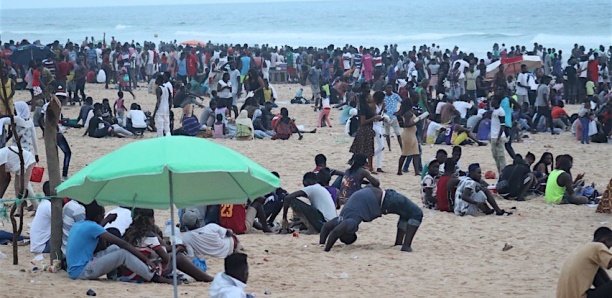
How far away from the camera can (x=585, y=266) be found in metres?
7.69

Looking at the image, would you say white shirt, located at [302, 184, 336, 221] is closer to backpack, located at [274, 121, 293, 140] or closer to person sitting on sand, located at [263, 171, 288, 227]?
person sitting on sand, located at [263, 171, 288, 227]

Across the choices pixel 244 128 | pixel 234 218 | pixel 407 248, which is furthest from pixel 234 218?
pixel 244 128

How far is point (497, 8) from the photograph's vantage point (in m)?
109

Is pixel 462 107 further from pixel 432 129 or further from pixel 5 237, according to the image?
pixel 5 237

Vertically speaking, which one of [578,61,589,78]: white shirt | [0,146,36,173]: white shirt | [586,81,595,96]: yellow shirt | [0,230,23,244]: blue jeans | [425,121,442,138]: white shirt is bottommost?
[0,230,23,244]: blue jeans

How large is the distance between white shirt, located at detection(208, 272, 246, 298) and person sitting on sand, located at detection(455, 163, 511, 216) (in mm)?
6752

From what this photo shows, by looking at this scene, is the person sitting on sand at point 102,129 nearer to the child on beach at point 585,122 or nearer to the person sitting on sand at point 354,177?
the person sitting on sand at point 354,177

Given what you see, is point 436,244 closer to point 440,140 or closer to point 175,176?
point 175,176

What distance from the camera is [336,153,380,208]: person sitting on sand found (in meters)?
12.3

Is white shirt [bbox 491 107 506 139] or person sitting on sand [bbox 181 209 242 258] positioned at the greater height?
white shirt [bbox 491 107 506 139]

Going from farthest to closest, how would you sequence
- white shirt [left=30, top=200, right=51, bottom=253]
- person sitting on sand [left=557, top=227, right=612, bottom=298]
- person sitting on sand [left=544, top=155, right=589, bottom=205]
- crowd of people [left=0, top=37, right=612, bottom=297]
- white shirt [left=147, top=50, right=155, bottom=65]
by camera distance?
white shirt [left=147, top=50, right=155, bottom=65], person sitting on sand [left=544, top=155, right=589, bottom=205], white shirt [left=30, top=200, right=51, bottom=253], crowd of people [left=0, top=37, right=612, bottom=297], person sitting on sand [left=557, top=227, right=612, bottom=298]

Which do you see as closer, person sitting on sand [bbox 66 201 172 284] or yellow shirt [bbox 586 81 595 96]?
person sitting on sand [bbox 66 201 172 284]

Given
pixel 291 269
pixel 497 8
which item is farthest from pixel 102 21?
pixel 291 269

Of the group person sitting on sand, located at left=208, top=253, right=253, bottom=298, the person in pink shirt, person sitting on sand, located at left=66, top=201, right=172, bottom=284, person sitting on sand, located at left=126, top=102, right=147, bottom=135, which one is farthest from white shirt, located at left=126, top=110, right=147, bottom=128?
person sitting on sand, located at left=208, top=253, right=253, bottom=298
